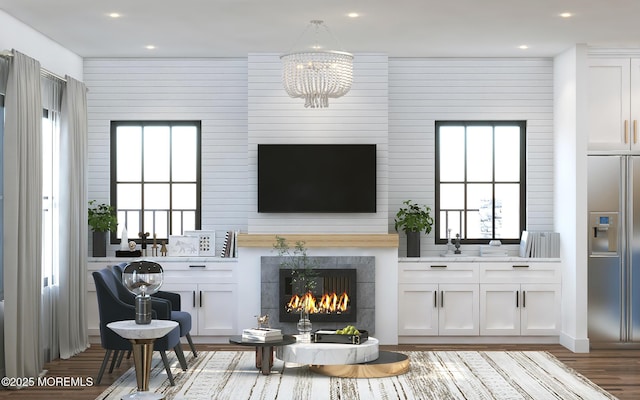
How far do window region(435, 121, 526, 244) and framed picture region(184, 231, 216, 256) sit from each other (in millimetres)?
2356

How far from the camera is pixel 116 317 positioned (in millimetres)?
6852

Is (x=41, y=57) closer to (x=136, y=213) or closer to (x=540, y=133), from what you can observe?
(x=136, y=213)

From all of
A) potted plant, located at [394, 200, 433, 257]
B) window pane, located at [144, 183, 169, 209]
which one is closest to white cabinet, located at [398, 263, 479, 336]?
potted plant, located at [394, 200, 433, 257]

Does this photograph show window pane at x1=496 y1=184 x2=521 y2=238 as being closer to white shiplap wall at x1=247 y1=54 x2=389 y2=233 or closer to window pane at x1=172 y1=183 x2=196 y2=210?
white shiplap wall at x1=247 y1=54 x2=389 y2=233

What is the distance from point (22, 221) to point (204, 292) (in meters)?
2.38

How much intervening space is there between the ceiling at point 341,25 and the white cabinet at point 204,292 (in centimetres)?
214

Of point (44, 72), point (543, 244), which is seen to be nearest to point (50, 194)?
point (44, 72)

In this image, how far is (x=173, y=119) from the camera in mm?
9031

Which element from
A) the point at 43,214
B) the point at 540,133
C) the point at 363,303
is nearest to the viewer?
the point at 43,214

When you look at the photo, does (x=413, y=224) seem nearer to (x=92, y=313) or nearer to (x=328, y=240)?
(x=328, y=240)

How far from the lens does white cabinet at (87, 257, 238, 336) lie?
28.2ft

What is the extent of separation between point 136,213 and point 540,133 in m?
4.34

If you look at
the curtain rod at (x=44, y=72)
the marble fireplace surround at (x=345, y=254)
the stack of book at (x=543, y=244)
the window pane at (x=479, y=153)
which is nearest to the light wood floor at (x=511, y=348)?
the marble fireplace surround at (x=345, y=254)

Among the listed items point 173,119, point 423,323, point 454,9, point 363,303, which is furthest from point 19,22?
point 423,323
